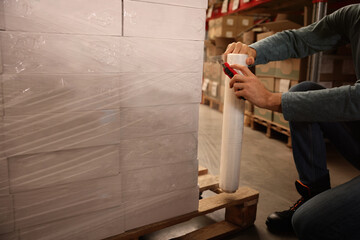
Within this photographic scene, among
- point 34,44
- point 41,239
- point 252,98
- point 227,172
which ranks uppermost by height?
point 34,44

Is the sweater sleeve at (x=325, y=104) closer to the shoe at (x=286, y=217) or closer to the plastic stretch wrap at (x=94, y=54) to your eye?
the plastic stretch wrap at (x=94, y=54)

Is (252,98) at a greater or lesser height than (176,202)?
greater

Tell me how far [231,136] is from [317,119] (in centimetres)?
48

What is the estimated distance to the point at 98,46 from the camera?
1066mm

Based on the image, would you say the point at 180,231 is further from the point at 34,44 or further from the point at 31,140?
the point at 34,44

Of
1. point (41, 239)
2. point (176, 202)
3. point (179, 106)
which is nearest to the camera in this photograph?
point (41, 239)

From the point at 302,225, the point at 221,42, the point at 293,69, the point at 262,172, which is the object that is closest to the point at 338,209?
the point at 302,225

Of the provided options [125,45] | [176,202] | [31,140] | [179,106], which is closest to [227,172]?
[176,202]

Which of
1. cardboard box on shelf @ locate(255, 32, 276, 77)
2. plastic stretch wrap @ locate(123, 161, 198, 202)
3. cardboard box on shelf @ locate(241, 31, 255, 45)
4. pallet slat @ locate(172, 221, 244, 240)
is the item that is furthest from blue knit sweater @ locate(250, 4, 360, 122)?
cardboard box on shelf @ locate(241, 31, 255, 45)

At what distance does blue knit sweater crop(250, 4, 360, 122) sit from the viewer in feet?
3.60

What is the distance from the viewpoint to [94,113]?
111 cm

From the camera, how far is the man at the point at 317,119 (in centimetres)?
108

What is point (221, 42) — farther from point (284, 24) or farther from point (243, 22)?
point (284, 24)

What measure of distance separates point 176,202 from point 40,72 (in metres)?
0.82
